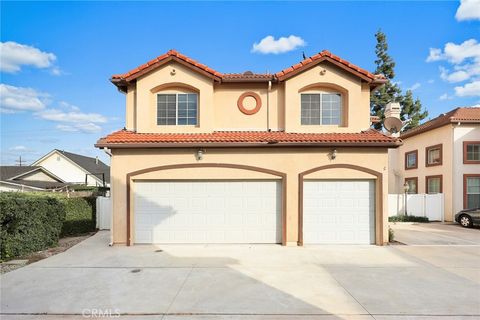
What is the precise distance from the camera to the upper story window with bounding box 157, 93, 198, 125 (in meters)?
11.3

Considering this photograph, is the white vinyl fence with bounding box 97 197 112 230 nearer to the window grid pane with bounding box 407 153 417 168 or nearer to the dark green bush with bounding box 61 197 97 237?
the dark green bush with bounding box 61 197 97 237

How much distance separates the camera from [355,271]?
729 centimetres

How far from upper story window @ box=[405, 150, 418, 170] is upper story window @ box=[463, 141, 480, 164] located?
391 cm

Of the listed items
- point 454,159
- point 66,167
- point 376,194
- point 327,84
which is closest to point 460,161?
point 454,159

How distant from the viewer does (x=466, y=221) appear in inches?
602

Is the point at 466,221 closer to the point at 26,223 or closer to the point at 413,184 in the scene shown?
the point at 413,184

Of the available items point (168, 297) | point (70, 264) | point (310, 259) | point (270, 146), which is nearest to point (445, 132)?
point (270, 146)

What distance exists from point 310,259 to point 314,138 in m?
4.04

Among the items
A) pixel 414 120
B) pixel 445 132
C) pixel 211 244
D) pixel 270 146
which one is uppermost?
pixel 414 120

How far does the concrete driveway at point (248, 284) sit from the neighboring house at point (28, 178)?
774 inches

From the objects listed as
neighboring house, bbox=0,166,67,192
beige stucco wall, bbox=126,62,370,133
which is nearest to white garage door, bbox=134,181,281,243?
beige stucco wall, bbox=126,62,370,133

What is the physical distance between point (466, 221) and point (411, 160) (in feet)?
23.5

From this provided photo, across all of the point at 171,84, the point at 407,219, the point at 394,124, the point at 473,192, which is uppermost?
the point at 171,84

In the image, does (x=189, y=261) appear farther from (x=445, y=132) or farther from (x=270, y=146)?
(x=445, y=132)
